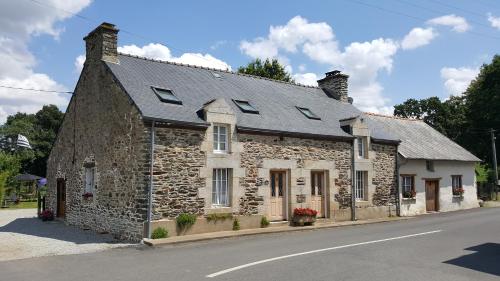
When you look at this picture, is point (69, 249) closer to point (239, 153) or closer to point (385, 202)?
point (239, 153)

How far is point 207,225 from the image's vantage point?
13602 mm

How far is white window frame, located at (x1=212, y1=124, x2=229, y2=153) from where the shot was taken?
14.3 metres

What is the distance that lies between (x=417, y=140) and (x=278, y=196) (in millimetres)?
11144

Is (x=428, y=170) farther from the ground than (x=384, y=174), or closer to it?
farther from the ground

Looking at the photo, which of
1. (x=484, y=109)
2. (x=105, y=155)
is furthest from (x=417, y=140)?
(x=105, y=155)

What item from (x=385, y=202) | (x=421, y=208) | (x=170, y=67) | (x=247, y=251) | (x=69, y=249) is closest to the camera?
(x=247, y=251)

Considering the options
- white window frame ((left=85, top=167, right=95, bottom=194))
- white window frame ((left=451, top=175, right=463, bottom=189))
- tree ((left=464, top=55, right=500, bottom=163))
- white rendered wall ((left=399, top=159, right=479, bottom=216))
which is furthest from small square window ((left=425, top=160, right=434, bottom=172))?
white window frame ((left=85, top=167, right=95, bottom=194))

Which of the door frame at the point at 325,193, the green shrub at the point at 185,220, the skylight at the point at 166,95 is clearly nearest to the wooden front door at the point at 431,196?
the door frame at the point at 325,193

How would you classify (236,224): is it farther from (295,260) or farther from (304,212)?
(295,260)

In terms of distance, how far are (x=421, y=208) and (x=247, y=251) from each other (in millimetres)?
13812

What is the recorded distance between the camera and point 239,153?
14.6 metres

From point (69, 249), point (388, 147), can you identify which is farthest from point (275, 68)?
point (69, 249)

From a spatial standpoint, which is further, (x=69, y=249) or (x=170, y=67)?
(x=170, y=67)

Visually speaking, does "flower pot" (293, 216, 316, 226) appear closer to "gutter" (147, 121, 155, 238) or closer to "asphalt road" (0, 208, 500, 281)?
"asphalt road" (0, 208, 500, 281)
